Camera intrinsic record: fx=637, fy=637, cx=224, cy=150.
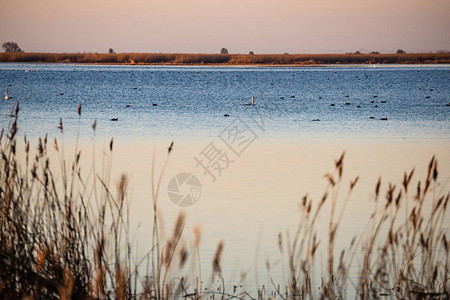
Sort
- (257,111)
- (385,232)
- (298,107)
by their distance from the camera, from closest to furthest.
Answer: (385,232), (257,111), (298,107)

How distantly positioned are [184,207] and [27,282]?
4766 mm

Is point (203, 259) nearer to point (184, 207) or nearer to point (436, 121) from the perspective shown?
point (184, 207)

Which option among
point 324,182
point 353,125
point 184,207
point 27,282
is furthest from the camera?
point 353,125

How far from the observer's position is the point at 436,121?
71.4 ft

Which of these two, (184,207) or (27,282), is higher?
(27,282)

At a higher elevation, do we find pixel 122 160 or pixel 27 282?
pixel 27 282

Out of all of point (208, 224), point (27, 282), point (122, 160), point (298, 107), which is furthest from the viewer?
point (298, 107)

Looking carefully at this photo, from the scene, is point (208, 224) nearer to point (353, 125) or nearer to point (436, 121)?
point (353, 125)

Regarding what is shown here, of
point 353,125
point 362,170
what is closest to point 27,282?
point 362,170

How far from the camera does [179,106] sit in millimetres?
29188

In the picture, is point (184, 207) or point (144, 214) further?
point (184, 207)

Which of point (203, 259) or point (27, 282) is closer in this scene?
point (27, 282)

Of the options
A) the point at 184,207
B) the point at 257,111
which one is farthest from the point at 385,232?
the point at 257,111

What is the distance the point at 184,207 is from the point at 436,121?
15.3 meters
